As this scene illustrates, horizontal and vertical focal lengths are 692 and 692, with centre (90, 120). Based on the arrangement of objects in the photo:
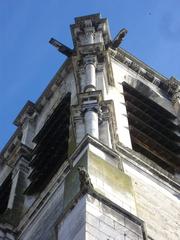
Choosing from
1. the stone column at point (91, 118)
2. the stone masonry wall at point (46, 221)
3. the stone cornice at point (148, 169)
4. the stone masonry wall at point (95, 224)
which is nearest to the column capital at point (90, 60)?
the stone column at point (91, 118)

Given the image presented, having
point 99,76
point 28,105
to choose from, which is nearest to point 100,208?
point 99,76

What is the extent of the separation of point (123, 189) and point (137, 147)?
6072 millimetres

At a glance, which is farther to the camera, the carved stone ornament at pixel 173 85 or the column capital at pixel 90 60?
the carved stone ornament at pixel 173 85

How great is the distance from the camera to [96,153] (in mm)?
11859

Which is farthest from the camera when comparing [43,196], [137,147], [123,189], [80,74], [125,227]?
[80,74]

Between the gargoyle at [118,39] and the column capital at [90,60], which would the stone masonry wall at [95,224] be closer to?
the column capital at [90,60]

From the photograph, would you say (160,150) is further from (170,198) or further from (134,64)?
(134,64)

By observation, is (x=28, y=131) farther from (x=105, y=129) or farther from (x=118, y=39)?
(x=105, y=129)

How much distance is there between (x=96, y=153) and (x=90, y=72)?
244 inches

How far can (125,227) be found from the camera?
952 cm

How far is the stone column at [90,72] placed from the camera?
1648cm

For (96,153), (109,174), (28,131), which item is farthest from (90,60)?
(109,174)

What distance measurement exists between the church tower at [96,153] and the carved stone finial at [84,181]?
14mm

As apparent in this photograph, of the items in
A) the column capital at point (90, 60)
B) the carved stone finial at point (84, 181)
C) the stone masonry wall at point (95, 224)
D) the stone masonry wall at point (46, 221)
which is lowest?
the stone masonry wall at point (95, 224)
